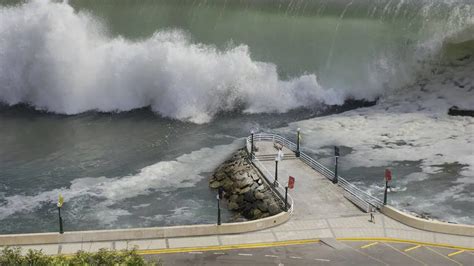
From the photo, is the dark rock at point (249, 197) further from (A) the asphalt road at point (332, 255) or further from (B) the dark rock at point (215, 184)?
(A) the asphalt road at point (332, 255)

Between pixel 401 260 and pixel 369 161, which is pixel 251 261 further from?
pixel 369 161

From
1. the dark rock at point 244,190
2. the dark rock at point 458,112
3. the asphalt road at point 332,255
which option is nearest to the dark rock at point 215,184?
the dark rock at point 244,190

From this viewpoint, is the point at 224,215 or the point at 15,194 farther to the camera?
the point at 15,194

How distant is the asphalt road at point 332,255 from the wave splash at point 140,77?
28.8 meters

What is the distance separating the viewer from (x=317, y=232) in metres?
32.2

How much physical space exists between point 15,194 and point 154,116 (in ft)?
64.8

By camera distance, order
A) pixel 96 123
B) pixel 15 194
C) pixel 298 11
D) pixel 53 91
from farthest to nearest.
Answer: pixel 298 11, pixel 53 91, pixel 96 123, pixel 15 194

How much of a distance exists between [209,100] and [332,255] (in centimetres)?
3204

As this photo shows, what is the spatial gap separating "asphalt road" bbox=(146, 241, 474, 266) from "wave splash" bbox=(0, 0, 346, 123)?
28.8m

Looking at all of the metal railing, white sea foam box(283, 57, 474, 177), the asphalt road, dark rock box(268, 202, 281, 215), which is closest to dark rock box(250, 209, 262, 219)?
dark rock box(268, 202, 281, 215)

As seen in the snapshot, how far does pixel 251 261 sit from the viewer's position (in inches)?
1146

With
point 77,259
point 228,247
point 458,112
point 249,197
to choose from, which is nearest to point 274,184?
point 249,197

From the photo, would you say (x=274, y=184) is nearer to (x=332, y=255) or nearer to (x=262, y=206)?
(x=262, y=206)

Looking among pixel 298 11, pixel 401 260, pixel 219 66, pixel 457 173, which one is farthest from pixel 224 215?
pixel 298 11
